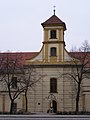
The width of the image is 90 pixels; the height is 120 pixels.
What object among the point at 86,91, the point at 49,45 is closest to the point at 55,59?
the point at 49,45

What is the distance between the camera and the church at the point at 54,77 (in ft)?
238

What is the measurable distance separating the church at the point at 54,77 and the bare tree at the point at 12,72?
197 centimetres

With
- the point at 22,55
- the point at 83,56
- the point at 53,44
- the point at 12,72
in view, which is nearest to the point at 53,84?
the point at 53,44

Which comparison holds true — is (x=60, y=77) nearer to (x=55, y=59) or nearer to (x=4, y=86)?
(x=55, y=59)

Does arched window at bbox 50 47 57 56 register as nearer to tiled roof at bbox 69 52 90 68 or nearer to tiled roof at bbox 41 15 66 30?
tiled roof at bbox 69 52 90 68

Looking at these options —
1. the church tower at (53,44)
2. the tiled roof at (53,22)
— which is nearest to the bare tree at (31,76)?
the church tower at (53,44)

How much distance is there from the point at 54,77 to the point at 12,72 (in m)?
7.70

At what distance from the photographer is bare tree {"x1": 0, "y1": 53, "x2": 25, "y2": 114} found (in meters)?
68.6

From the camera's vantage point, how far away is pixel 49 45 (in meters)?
72.8

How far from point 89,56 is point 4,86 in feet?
51.4

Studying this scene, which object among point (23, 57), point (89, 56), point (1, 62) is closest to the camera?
point (1, 62)

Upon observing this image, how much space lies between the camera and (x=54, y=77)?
7312cm

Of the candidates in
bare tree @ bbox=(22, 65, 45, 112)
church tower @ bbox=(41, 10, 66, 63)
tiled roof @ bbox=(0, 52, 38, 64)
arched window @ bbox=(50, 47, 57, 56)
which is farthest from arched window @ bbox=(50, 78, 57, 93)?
tiled roof @ bbox=(0, 52, 38, 64)

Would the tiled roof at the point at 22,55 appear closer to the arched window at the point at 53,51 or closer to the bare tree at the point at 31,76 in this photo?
the bare tree at the point at 31,76
